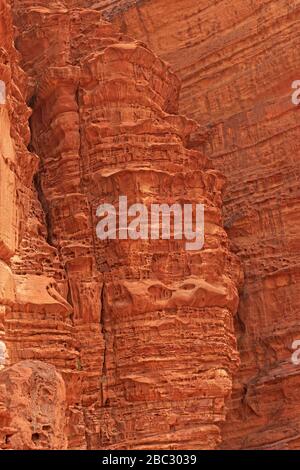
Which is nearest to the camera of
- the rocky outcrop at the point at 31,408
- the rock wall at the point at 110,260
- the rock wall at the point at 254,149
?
the rocky outcrop at the point at 31,408

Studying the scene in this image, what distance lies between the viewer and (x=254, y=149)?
25500 millimetres

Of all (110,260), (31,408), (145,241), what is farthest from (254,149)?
(31,408)

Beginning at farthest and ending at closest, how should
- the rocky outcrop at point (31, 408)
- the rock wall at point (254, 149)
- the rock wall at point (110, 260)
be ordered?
1. the rock wall at point (254, 149)
2. the rock wall at point (110, 260)
3. the rocky outcrop at point (31, 408)

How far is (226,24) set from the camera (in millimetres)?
27281

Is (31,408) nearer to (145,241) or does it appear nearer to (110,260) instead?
(110,260)

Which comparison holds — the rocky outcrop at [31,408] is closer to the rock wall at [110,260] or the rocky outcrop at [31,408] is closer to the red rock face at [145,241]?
the red rock face at [145,241]

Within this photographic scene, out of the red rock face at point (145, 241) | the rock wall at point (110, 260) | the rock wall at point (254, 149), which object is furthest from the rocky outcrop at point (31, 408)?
the rock wall at point (254, 149)

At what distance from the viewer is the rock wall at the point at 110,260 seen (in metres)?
18.7

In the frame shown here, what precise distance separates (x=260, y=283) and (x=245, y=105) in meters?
5.45

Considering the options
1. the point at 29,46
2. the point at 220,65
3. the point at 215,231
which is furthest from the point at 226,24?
the point at 215,231

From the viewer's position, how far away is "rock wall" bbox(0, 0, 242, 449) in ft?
61.4

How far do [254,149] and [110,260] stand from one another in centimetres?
719

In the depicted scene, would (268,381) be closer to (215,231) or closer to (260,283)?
(260,283)

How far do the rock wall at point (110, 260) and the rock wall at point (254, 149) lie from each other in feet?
5.51
